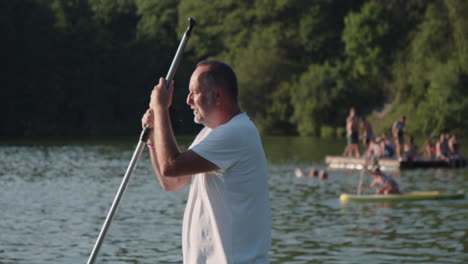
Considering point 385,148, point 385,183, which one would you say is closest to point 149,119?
point 385,183

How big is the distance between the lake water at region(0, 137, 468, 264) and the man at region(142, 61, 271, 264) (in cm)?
835

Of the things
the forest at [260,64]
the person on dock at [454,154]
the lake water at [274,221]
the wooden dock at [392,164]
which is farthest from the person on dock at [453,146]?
the forest at [260,64]

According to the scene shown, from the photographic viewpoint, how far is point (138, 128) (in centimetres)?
7112

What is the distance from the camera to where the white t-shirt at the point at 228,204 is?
4.07 m

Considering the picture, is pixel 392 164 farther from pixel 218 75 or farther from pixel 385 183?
pixel 218 75

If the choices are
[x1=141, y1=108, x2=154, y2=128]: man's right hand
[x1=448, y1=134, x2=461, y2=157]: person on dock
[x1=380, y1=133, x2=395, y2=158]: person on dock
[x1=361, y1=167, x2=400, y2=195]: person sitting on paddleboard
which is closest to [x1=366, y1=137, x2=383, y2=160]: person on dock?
[x1=380, y1=133, x2=395, y2=158]: person on dock

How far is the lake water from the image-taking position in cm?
1298

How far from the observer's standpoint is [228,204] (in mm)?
4070

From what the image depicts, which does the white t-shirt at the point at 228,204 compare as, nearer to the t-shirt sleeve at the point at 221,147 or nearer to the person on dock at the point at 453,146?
the t-shirt sleeve at the point at 221,147

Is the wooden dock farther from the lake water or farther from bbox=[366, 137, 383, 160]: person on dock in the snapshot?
the lake water

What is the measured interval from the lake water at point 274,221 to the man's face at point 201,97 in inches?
328

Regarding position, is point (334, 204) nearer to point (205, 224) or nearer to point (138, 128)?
point (205, 224)

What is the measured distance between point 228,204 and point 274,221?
13.1 metres

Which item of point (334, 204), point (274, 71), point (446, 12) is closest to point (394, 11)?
point (274, 71)
